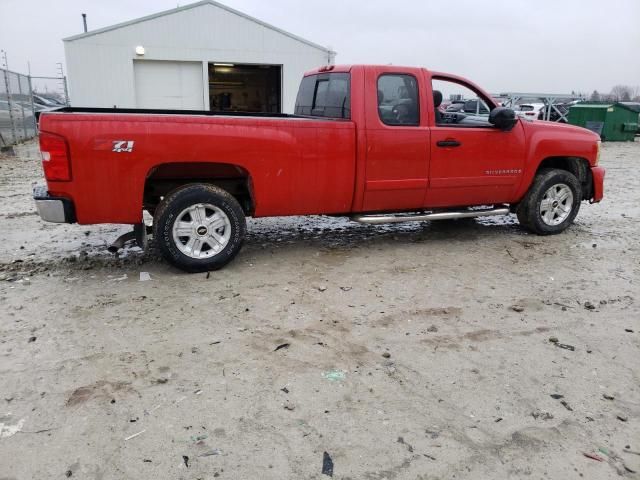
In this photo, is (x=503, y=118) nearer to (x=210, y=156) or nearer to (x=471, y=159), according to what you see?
(x=471, y=159)

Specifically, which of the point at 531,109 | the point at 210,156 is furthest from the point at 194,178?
the point at 531,109

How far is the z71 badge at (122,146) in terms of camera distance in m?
4.59

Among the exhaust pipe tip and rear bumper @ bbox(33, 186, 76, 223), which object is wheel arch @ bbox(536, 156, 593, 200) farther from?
rear bumper @ bbox(33, 186, 76, 223)

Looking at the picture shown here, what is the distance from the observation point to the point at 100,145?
455 centimetres

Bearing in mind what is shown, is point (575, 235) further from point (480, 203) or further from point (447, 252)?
point (447, 252)

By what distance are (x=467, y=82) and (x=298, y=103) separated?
2.05 meters

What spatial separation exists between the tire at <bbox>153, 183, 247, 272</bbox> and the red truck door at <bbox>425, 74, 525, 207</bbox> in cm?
226

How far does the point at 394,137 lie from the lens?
18.3ft

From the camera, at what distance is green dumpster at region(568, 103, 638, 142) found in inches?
882

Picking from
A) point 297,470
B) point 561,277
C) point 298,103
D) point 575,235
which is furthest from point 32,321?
point 575,235

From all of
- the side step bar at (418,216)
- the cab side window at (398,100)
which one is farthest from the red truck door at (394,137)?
the side step bar at (418,216)

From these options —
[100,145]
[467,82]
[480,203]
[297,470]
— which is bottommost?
[297,470]

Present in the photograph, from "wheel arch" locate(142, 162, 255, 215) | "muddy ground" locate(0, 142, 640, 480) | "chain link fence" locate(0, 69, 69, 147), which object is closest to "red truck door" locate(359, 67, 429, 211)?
"muddy ground" locate(0, 142, 640, 480)

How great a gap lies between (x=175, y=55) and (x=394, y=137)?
568 inches
